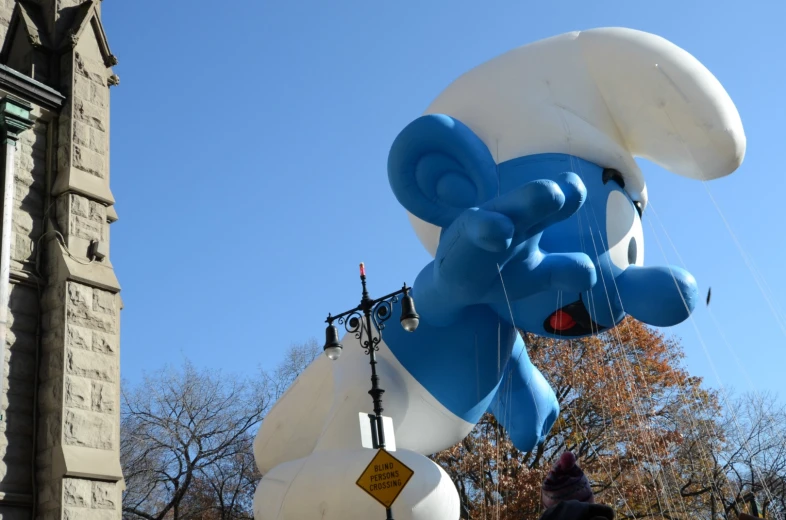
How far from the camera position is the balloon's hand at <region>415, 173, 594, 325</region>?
7.69m

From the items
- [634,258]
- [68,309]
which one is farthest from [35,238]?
[634,258]

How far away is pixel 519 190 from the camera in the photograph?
7.78 metres

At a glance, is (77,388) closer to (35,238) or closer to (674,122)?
(35,238)

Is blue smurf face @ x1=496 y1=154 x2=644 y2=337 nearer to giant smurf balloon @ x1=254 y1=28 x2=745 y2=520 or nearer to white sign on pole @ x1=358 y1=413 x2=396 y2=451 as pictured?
giant smurf balloon @ x1=254 y1=28 x2=745 y2=520

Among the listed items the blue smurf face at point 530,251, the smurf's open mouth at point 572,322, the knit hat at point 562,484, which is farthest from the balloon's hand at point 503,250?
the knit hat at point 562,484

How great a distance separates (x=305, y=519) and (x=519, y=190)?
3.96m

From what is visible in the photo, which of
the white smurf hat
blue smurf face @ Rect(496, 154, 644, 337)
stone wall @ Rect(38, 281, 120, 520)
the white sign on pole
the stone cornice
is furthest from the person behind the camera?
the white smurf hat

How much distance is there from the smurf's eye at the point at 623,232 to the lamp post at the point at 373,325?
2250mm

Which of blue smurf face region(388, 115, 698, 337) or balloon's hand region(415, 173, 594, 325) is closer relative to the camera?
balloon's hand region(415, 173, 594, 325)

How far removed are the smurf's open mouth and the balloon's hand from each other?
0.61 m

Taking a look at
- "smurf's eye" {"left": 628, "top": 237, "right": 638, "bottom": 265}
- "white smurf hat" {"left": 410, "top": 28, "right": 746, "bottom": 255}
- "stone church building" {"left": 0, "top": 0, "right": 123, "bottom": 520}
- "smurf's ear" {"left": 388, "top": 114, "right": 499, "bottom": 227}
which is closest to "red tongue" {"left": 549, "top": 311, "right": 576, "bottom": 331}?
"smurf's eye" {"left": 628, "top": 237, "right": 638, "bottom": 265}

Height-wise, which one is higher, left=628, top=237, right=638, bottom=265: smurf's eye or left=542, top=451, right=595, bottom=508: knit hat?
left=628, top=237, right=638, bottom=265: smurf's eye

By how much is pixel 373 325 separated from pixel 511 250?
2.39m

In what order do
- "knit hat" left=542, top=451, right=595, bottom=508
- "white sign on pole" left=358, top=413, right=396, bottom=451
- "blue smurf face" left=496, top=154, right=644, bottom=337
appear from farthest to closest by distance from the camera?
1. "blue smurf face" left=496, top=154, right=644, bottom=337
2. "white sign on pole" left=358, top=413, right=396, bottom=451
3. "knit hat" left=542, top=451, right=595, bottom=508
